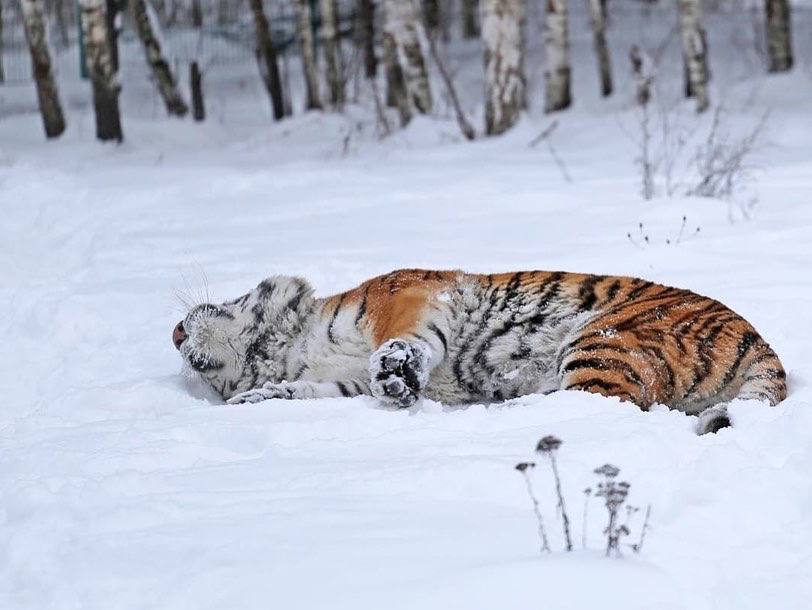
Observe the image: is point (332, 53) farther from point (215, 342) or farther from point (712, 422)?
point (712, 422)

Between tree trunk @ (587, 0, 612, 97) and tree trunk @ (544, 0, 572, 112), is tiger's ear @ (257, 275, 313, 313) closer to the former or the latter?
tree trunk @ (544, 0, 572, 112)

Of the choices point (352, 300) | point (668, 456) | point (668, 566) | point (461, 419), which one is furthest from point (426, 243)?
point (668, 566)

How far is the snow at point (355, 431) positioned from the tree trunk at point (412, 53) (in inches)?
174

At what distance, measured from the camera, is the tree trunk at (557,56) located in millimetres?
15164

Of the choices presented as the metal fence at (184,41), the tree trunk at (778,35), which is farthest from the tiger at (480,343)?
the metal fence at (184,41)

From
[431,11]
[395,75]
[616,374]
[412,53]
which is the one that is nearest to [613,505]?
[616,374]

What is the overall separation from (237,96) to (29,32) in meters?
8.97

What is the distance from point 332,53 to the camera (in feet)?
57.6

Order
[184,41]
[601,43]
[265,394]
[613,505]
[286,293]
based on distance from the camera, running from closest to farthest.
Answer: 1. [613,505]
2. [265,394]
3. [286,293]
4. [601,43]
5. [184,41]

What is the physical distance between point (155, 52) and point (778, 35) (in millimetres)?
9513

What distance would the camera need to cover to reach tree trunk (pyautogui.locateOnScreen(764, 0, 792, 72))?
17500 mm

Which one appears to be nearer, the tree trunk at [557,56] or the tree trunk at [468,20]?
the tree trunk at [557,56]

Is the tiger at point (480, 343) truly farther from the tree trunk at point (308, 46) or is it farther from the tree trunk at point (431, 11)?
the tree trunk at point (431, 11)

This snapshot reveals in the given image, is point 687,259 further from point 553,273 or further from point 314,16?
point 314,16
